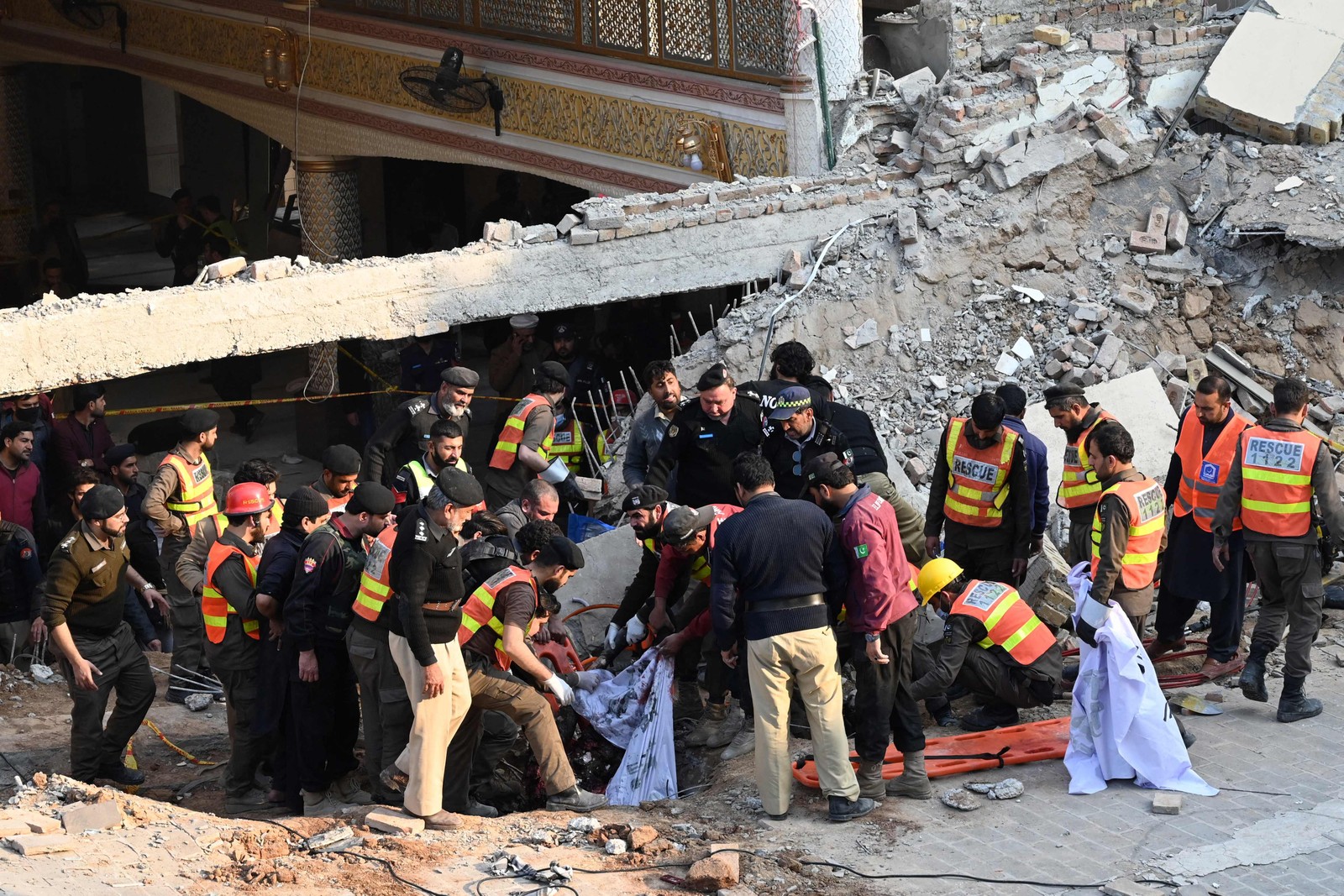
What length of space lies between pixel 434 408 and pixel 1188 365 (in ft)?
15.8

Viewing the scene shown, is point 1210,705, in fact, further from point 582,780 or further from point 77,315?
point 77,315

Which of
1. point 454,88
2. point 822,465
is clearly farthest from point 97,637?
point 454,88

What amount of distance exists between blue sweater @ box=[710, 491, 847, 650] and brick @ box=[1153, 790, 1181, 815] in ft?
4.78

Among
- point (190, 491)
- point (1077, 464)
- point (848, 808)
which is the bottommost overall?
point (848, 808)

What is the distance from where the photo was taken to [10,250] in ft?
67.0

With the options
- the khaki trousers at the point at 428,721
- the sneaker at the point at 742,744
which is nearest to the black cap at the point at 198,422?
the khaki trousers at the point at 428,721

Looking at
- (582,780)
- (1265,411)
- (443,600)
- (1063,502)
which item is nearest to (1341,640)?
(1063,502)

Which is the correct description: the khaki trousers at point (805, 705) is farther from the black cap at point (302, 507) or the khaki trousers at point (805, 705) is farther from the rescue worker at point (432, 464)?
the rescue worker at point (432, 464)

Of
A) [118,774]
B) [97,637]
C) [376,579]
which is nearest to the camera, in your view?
[376,579]

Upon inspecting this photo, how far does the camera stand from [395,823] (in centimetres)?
632

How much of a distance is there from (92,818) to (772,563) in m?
2.80

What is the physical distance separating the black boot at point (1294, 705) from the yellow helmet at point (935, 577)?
1.56 meters

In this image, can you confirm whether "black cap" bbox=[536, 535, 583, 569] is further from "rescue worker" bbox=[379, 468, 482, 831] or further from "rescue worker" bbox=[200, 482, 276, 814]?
"rescue worker" bbox=[200, 482, 276, 814]

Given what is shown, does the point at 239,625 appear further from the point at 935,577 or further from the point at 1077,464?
the point at 1077,464
